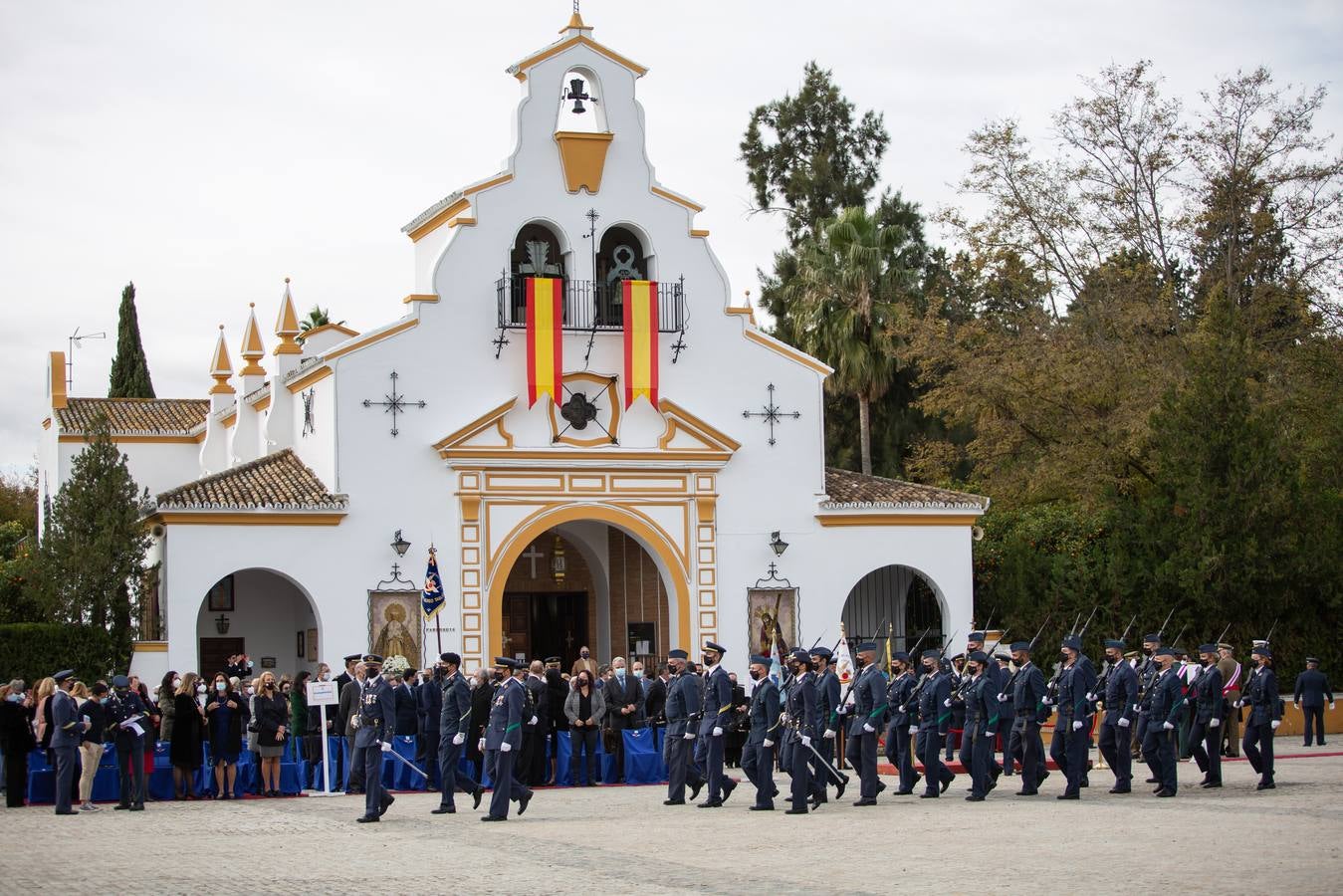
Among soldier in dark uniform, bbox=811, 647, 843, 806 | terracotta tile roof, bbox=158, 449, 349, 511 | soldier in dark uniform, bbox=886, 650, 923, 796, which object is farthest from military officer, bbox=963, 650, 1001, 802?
terracotta tile roof, bbox=158, 449, 349, 511

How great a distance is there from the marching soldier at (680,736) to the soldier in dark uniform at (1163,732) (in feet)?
17.2

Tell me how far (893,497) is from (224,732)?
583 inches

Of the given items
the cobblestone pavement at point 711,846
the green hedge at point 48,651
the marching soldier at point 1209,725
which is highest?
the green hedge at point 48,651

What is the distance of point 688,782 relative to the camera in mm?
21812

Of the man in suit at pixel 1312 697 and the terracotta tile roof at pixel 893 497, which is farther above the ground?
the terracotta tile roof at pixel 893 497

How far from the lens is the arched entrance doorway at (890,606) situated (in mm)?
35375

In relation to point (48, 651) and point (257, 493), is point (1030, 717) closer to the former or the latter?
point (257, 493)

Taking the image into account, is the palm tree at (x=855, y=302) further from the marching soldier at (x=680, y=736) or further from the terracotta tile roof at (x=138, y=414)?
the marching soldier at (x=680, y=736)

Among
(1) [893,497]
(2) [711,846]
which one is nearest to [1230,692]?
(1) [893,497]

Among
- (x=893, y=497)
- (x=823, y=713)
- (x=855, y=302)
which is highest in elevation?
(x=855, y=302)

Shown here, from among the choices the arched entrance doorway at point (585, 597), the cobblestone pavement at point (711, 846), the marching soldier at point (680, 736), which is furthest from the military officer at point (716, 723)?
the arched entrance doorway at point (585, 597)

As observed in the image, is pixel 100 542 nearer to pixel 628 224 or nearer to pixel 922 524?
pixel 628 224

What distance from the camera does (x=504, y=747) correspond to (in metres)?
19.6

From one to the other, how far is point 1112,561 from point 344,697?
638 inches
